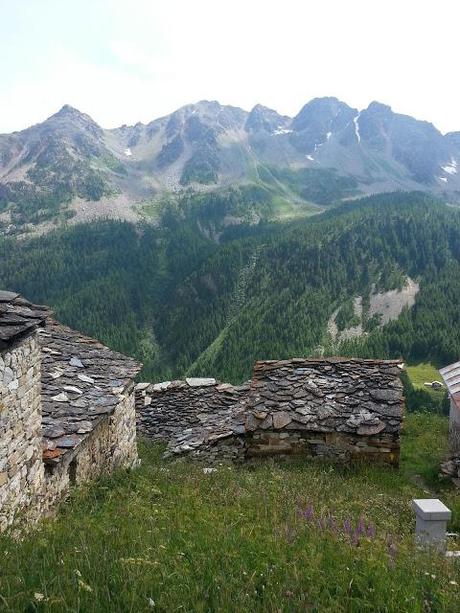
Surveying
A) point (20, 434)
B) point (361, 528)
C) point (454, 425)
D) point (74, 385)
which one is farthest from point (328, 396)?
point (20, 434)

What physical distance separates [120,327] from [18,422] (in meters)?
127

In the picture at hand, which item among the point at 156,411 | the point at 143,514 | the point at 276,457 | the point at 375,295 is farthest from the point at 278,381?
the point at 375,295

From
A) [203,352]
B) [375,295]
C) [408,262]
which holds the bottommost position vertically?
[203,352]

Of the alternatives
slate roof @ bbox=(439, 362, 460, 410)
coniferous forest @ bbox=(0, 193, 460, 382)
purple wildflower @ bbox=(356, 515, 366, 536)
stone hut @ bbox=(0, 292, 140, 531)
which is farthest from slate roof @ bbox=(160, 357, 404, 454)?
coniferous forest @ bbox=(0, 193, 460, 382)

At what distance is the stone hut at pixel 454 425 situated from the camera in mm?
12414

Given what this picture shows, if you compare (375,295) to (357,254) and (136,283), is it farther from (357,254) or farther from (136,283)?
(136,283)

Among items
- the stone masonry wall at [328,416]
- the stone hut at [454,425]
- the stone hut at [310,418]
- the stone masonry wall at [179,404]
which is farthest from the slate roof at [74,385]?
the stone hut at [454,425]

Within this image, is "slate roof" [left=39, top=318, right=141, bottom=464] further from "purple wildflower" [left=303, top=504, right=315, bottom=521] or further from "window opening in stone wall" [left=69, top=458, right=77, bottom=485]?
"purple wildflower" [left=303, top=504, right=315, bottom=521]

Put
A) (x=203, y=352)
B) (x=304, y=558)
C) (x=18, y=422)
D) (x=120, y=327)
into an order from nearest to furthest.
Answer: (x=304, y=558)
(x=18, y=422)
(x=203, y=352)
(x=120, y=327)

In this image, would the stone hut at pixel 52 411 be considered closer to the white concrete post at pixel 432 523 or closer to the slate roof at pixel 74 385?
the slate roof at pixel 74 385

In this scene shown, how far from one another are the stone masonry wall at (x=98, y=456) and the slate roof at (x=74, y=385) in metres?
0.36

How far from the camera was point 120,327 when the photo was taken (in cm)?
13012

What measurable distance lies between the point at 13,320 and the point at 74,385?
14.6 feet

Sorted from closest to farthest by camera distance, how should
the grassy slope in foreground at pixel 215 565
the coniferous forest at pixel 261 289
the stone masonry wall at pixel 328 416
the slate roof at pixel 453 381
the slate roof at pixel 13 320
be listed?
the grassy slope in foreground at pixel 215 565
the slate roof at pixel 13 320
the stone masonry wall at pixel 328 416
the slate roof at pixel 453 381
the coniferous forest at pixel 261 289
